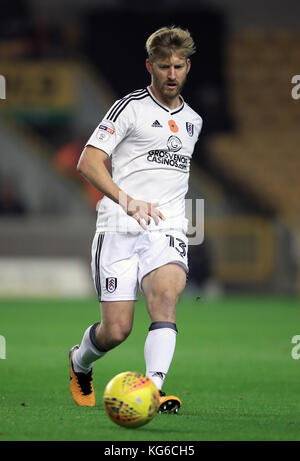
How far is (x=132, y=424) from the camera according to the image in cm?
591

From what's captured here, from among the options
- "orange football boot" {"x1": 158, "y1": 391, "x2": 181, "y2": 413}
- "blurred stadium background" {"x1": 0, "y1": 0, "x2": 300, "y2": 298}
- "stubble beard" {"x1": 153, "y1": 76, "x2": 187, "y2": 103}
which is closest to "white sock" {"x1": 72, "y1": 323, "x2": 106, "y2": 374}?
"orange football boot" {"x1": 158, "y1": 391, "x2": 181, "y2": 413}

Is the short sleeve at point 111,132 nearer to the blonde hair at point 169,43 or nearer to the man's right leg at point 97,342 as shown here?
the blonde hair at point 169,43

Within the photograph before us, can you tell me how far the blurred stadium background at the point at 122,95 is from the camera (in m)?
24.2

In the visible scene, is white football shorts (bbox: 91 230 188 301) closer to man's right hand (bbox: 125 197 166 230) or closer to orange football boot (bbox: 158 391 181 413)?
man's right hand (bbox: 125 197 166 230)

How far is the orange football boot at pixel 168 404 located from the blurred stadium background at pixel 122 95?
14.9 metres

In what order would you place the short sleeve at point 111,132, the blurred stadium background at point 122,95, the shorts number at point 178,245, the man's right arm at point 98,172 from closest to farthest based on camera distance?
the man's right arm at point 98,172
the short sleeve at point 111,132
the shorts number at point 178,245
the blurred stadium background at point 122,95

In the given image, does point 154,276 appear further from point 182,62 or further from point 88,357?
point 182,62

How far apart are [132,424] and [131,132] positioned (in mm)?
2042

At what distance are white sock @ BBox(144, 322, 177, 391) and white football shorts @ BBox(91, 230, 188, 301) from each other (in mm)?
317

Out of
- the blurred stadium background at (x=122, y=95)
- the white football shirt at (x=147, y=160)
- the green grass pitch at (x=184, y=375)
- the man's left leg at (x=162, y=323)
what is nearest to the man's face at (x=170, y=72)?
the white football shirt at (x=147, y=160)

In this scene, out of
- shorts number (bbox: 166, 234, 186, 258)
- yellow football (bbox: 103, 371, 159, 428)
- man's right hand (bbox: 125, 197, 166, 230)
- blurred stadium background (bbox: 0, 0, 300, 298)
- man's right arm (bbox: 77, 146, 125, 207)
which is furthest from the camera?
blurred stadium background (bbox: 0, 0, 300, 298)

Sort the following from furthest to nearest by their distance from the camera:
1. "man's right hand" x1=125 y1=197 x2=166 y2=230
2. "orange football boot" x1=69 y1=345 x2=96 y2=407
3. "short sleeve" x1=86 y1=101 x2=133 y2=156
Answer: "orange football boot" x1=69 y1=345 x2=96 y2=407, "short sleeve" x1=86 y1=101 x2=133 y2=156, "man's right hand" x1=125 y1=197 x2=166 y2=230

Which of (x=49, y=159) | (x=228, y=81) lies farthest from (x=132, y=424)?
(x=228, y=81)

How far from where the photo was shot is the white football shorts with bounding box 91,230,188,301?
270 inches
